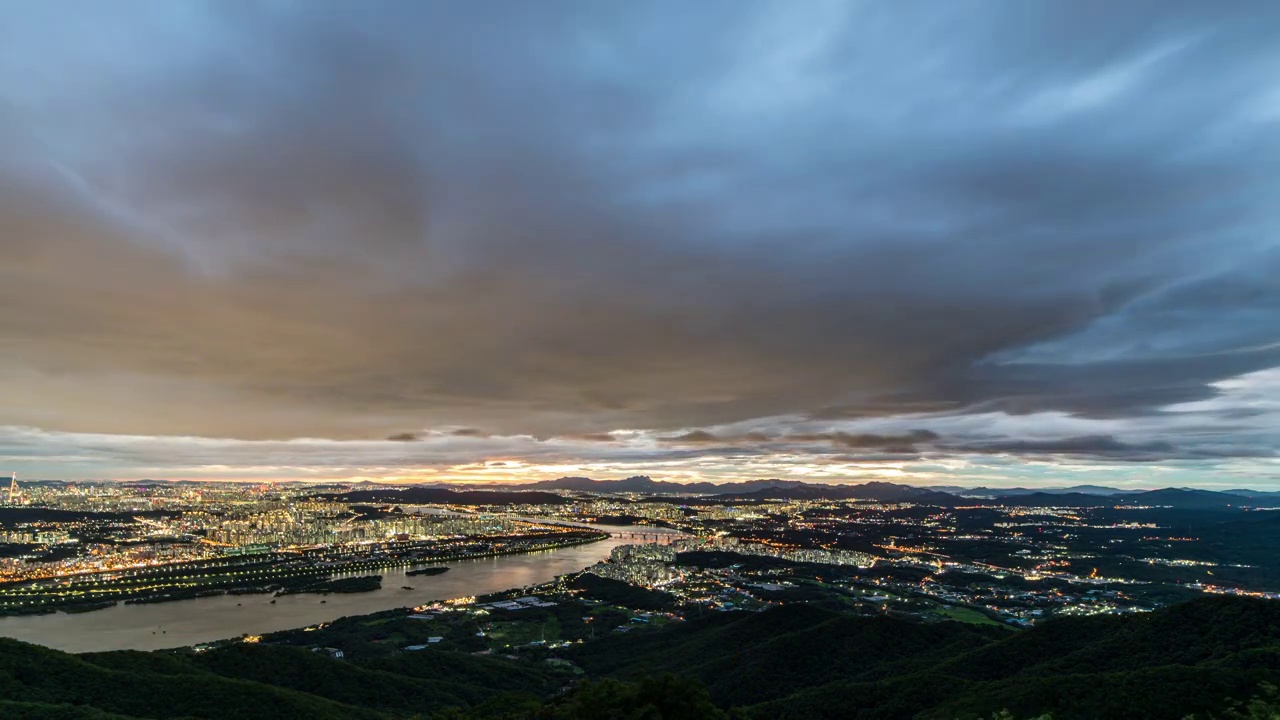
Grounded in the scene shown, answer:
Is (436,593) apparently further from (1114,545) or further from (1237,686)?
(1114,545)

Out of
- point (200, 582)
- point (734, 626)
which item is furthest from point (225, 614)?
point (734, 626)

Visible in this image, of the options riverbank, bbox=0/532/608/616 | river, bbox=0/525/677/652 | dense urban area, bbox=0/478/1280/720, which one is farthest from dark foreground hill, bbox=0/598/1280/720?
riverbank, bbox=0/532/608/616

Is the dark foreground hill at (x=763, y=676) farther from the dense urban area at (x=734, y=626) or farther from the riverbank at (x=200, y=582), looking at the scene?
the riverbank at (x=200, y=582)

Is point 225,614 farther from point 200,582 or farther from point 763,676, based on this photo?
point 763,676

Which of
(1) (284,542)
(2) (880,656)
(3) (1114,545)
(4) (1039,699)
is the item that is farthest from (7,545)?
(3) (1114,545)

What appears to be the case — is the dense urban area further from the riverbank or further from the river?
the river

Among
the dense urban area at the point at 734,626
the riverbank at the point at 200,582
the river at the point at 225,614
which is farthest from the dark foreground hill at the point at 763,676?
the riverbank at the point at 200,582
